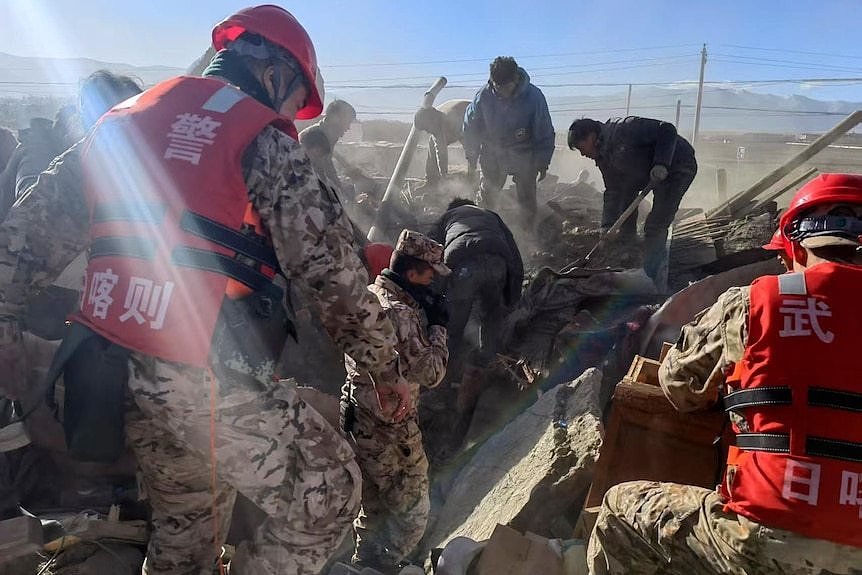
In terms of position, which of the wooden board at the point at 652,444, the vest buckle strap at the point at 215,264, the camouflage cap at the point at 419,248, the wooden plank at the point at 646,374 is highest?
the vest buckle strap at the point at 215,264

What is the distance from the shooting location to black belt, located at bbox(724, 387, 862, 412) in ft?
5.71

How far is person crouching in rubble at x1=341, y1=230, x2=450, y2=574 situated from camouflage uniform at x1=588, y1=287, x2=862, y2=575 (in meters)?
1.07

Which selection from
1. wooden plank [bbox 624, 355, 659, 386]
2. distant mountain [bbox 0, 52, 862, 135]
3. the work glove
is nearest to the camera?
wooden plank [bbox 624, 355, 659, 386]

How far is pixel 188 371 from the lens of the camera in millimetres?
1817

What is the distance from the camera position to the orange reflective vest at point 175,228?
176 cm

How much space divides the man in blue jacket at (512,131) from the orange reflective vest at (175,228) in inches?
240

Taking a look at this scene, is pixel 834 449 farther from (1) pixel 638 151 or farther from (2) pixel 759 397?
(1) pixel 638 151

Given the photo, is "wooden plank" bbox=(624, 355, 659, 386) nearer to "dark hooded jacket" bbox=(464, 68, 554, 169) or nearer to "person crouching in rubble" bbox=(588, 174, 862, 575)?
"person crouching in rubble" bbox=(588, 174, 862, 575)

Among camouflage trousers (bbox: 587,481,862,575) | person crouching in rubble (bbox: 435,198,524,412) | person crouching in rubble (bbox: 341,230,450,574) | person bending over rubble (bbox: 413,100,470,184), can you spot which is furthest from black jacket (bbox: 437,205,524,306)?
person bending over rubble (bbox: 413,100,470,184)

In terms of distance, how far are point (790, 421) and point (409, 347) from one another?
5.39ft

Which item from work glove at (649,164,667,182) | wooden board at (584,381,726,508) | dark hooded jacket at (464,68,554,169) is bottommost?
wooden board at (584,381,726,508)

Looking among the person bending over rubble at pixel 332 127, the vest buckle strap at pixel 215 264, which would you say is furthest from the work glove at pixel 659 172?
the vest buckle strap at pixel 215 264

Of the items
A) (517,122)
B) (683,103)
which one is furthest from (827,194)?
(683,103)

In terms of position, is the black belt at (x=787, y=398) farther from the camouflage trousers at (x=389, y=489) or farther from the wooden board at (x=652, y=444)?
the camouflage trousers at (x=389, y=489)
